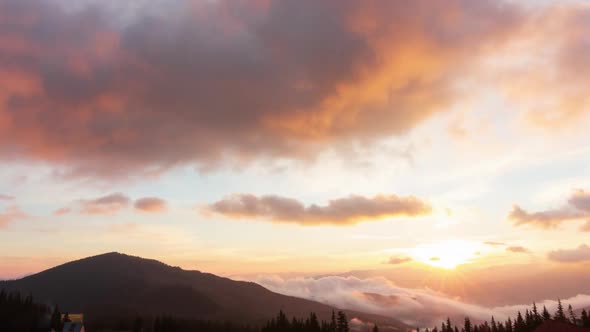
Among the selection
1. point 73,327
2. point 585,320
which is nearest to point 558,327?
point 585,320

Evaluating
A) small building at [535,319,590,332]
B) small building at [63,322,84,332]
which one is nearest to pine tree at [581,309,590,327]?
small building at [535,319,590,332]

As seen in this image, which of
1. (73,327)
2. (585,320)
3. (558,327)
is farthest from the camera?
(73,327)

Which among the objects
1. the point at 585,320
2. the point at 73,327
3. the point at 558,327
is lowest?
the point at 73,327

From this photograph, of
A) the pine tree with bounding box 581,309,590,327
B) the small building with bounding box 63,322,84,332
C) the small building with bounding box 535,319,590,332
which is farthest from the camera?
the small building with bounding box 63,322,84,332

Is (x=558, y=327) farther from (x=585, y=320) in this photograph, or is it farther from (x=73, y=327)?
(x=73, y=327)

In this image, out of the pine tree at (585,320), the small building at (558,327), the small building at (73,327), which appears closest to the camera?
the small building at (558,327)

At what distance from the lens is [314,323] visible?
191375 millimetres

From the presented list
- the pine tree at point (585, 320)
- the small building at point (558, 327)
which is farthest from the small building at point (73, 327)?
the pine tree at point (585, 320)

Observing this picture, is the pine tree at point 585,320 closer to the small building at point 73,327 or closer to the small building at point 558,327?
the small building at point 558,327

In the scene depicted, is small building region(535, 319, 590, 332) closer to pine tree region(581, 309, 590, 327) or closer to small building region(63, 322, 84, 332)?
pine tree region(581, 309, 590, 327)

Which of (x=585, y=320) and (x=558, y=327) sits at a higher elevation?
(x=558, y=327)

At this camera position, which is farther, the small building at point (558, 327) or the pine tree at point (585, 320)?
the pine tree at point (585, 320)

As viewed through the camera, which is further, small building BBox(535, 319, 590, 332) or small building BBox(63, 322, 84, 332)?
small building BBox(63, 322, 84, 332)

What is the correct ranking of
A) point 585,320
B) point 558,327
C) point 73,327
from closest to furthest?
point 558,327, point 585,320, point 73,327
